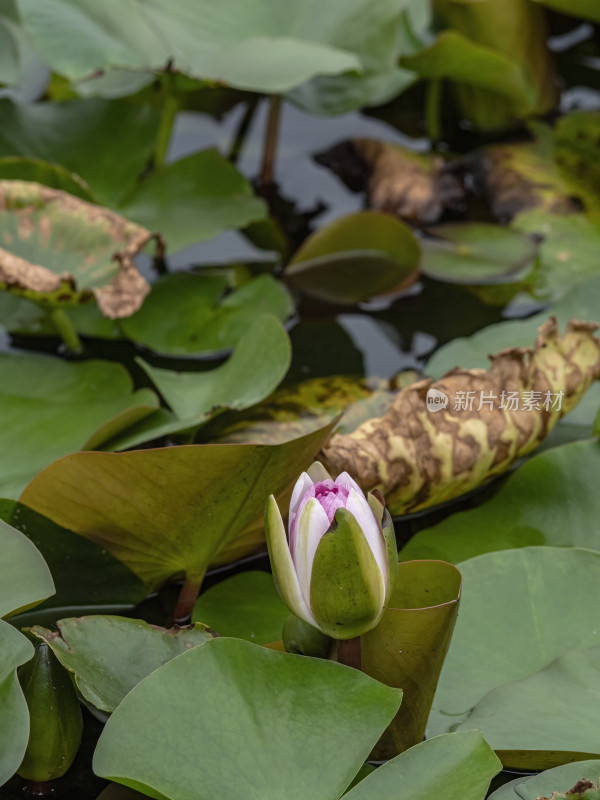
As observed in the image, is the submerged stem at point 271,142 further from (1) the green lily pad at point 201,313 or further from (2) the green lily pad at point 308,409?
(2) the green lily pad at point 308,409

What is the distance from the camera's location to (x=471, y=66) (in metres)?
1.62

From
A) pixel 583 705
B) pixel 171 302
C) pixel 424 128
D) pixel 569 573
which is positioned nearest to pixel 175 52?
pixel 171 302

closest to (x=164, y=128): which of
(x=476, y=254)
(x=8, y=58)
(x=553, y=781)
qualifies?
(x=8, y=58)

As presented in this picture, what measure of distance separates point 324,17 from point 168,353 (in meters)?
0.65

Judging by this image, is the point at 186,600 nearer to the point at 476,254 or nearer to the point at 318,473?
the point at 318,473

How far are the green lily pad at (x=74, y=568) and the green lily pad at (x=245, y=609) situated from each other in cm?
7

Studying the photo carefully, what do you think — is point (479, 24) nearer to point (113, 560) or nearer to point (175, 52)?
point (175, 52)

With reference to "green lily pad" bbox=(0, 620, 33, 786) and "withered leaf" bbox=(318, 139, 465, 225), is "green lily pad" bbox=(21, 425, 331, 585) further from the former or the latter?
"withered leaf" bbox=(318, 139, 465, 225)

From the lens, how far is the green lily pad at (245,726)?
66 centimetres

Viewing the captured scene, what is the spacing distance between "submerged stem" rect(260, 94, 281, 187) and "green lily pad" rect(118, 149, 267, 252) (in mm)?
208

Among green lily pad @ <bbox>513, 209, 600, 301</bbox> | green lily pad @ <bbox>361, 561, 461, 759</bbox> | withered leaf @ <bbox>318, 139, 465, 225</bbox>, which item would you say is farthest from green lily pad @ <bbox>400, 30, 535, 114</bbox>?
green lily pad @ <bbox>361, 561, 461, 759</bbox>

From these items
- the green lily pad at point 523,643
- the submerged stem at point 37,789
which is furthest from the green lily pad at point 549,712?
the submerged stem at point 37,789

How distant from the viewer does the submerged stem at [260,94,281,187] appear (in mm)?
1631

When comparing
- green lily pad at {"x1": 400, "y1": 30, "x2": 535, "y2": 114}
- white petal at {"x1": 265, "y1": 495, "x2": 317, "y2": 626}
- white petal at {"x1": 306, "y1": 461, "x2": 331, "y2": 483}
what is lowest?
white petal at {"x1": 265, "y1": 495, "x2": 317, "y2": 626}
